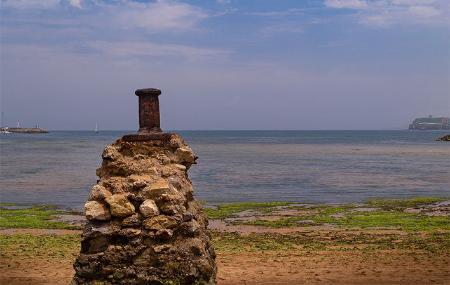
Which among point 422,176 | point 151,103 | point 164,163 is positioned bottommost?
point 422,176

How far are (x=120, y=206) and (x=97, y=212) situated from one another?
0.42 meters

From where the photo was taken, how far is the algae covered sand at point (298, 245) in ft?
51.6

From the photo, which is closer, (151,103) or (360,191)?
(151,103)

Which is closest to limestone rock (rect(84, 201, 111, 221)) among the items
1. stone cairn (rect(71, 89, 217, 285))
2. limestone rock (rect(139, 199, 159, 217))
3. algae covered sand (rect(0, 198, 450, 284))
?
stone cairn (rect(71, 89, 217, 285))

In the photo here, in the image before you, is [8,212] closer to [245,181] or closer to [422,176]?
[245,181]

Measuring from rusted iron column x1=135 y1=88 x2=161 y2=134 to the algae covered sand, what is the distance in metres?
5.30

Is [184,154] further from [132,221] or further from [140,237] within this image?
[140,237]

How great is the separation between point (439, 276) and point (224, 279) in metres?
5.68

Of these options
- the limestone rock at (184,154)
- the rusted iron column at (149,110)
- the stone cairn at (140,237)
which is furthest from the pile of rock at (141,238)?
the rusted iron column at (149,110)

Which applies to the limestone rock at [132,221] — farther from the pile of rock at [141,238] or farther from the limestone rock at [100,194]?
the limestone rock at [100,194]

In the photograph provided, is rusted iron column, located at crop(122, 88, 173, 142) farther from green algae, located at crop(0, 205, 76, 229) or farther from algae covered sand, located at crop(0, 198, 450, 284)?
Answer: green algae, located at crop(0, 205, 76, 229)

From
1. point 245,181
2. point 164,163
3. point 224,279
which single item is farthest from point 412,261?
point 245,181

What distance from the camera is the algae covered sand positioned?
51.6ft

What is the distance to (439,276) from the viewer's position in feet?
50.4
